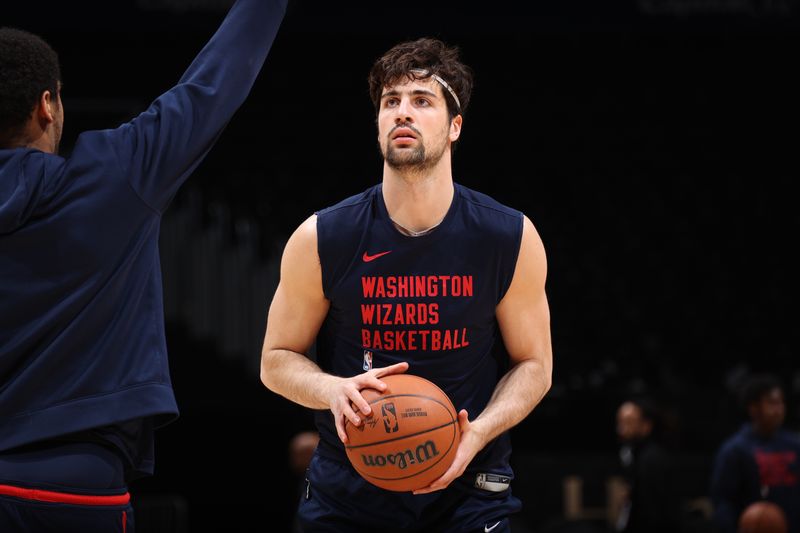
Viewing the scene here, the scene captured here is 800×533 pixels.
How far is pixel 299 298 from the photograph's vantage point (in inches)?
157

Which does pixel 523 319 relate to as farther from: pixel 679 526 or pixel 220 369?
pixel 220 369

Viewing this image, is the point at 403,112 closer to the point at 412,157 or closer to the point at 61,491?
the point at 412,157

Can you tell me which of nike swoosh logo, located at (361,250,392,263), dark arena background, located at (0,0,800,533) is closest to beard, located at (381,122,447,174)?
nike swoosh logo, located at (361,250,392,263)

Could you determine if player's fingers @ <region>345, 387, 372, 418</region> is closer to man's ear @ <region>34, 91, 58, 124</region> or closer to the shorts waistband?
the shorts waistband

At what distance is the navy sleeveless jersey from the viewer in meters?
3.87

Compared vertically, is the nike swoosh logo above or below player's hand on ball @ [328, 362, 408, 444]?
above

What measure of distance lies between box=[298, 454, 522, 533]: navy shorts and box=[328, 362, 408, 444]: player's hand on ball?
0.38m

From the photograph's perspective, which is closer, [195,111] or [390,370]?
[195,111]

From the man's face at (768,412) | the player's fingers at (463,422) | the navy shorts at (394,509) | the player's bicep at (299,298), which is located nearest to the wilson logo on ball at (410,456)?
the player's fingers at (463,422)

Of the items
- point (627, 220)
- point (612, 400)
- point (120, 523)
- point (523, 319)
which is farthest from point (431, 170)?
point (627, 220)

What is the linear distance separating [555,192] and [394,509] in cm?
950

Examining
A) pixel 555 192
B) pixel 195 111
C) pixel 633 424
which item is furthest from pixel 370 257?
pixel 555 192

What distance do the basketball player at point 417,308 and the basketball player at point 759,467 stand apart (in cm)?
475

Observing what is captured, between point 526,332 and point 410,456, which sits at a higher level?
point 526,332
